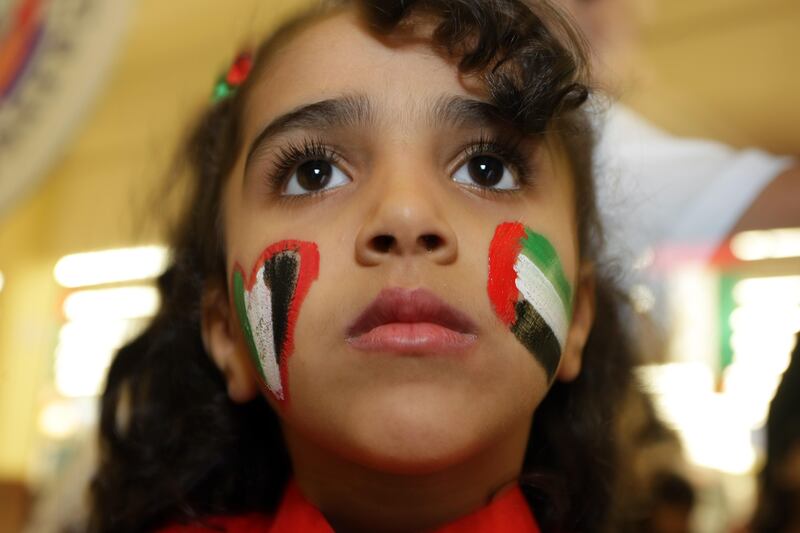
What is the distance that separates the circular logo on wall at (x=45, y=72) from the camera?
135cm

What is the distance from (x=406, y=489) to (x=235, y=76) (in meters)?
0.41

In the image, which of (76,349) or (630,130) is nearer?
(630,130)

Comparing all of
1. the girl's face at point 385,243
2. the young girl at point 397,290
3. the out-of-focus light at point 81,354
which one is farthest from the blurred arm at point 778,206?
the out-of-focus light at point 81,354

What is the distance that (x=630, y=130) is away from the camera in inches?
53.3

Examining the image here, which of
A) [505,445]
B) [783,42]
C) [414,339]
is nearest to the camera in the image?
[414,339]

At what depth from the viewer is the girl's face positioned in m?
0.60

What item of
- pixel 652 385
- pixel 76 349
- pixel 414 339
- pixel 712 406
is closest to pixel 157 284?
pixel 414 339

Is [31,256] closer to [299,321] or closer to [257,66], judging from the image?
[257,66]

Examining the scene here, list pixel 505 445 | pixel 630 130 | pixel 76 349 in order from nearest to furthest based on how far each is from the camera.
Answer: pixel 505 445 → pixel 630 130 → pixel 76 349

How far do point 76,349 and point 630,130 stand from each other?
4.78ft

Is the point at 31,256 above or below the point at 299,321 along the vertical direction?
above

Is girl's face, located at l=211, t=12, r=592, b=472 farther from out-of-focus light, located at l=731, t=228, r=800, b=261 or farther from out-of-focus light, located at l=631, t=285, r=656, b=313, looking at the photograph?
out-of-focus light, located at l=731, t=228, r=800, b=261

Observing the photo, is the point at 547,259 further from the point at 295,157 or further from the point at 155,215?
the point at 155,215

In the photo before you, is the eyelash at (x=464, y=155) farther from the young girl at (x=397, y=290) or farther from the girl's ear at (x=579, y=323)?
the girl's ear at (x=579, y=323)
